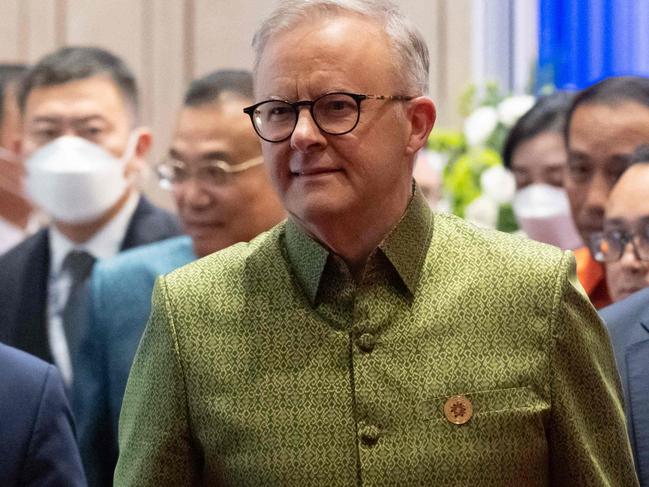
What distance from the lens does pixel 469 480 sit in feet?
6.70

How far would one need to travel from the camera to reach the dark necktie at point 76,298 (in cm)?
382

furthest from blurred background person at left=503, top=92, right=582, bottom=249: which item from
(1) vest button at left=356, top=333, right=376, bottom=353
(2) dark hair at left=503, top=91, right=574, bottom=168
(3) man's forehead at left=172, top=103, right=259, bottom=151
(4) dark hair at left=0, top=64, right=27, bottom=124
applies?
(1) vest button at left=356, top=333, right=376, bottom=353

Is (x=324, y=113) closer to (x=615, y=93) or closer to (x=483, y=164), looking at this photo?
(x=615, y=93)

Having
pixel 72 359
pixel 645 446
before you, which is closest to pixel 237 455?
pixel 645 446

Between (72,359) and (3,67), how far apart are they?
2099 millimetres

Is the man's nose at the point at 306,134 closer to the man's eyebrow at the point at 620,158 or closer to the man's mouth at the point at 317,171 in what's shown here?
the man's mouth at the point at 317,171

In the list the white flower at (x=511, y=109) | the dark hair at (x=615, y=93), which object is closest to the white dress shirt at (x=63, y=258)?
the dark hair at (x=615, y=93)

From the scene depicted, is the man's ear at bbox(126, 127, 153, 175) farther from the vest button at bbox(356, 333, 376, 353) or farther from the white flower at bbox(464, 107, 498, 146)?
the vest button at bbox(356, 333, 376, 353)

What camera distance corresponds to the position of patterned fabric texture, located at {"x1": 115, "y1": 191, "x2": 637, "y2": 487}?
6.75ft

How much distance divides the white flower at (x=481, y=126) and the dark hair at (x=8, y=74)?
5.35ft

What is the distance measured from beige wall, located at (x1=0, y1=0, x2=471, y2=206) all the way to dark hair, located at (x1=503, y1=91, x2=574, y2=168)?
6.86ft

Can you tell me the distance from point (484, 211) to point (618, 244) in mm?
1628

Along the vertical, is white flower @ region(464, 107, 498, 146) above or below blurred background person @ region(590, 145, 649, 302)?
above

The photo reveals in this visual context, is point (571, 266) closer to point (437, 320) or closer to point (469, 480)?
point (437, 320)
